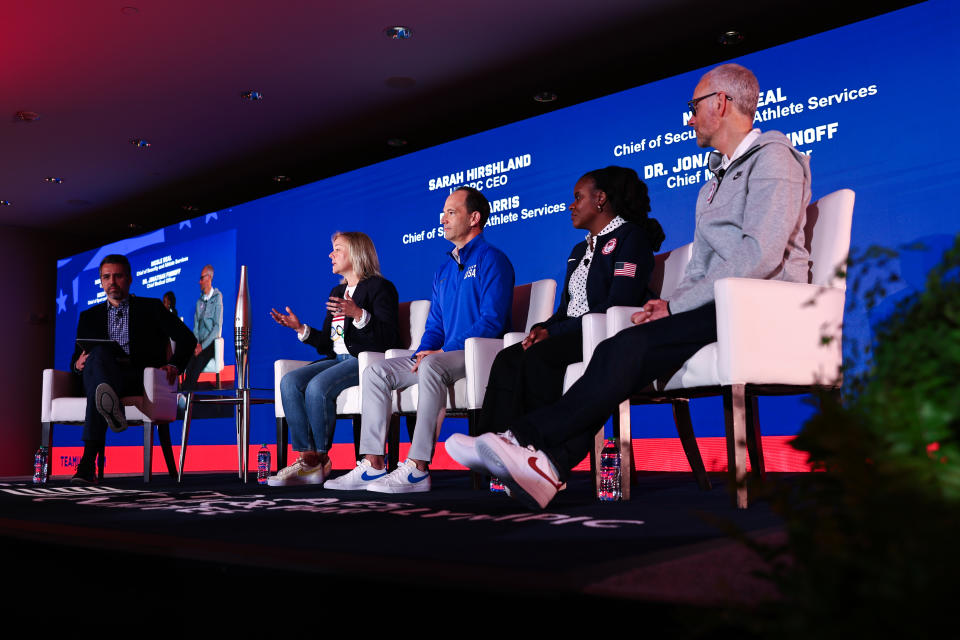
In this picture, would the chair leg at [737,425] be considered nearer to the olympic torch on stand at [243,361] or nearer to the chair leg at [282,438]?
the chair leg at [282,438]

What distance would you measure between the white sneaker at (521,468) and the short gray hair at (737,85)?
1255 millimetres

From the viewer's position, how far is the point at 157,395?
15.2 feet

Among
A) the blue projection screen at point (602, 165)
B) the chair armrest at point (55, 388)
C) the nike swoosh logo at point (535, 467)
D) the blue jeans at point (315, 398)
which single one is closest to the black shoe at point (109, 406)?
the chair armrest at point (55, 388)

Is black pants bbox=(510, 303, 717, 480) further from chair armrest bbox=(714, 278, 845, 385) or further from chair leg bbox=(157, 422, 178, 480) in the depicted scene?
chair leg bbox=(157, 422, 178, 480)

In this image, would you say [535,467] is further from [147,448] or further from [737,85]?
[147,448]

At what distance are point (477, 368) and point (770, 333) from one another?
118cm

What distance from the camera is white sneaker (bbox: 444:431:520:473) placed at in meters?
2.15

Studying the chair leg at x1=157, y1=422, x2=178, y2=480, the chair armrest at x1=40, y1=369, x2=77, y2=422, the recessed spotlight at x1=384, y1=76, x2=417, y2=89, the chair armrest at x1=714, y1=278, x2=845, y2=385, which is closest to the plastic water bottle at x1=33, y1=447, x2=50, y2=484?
the chair armrest at x1=40, y1=369, x2=77, y2=422

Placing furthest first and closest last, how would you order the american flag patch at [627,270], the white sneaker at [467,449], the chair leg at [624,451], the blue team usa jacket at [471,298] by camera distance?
the blue team usa jacket at [471,298] < the american flag patch at [627,270] < the chair leg at [624,451] < the white sneaker at [467,449]

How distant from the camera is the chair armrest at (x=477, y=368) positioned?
Answer: 10.3 feet

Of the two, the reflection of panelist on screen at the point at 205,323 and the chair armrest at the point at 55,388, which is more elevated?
the reflection of panelist on screen at the point at 205,323

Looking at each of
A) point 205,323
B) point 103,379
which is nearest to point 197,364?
point 205,323

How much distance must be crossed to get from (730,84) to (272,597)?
2.02 metres

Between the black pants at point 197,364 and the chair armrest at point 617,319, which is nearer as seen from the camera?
the chair armrest at point 617,319
